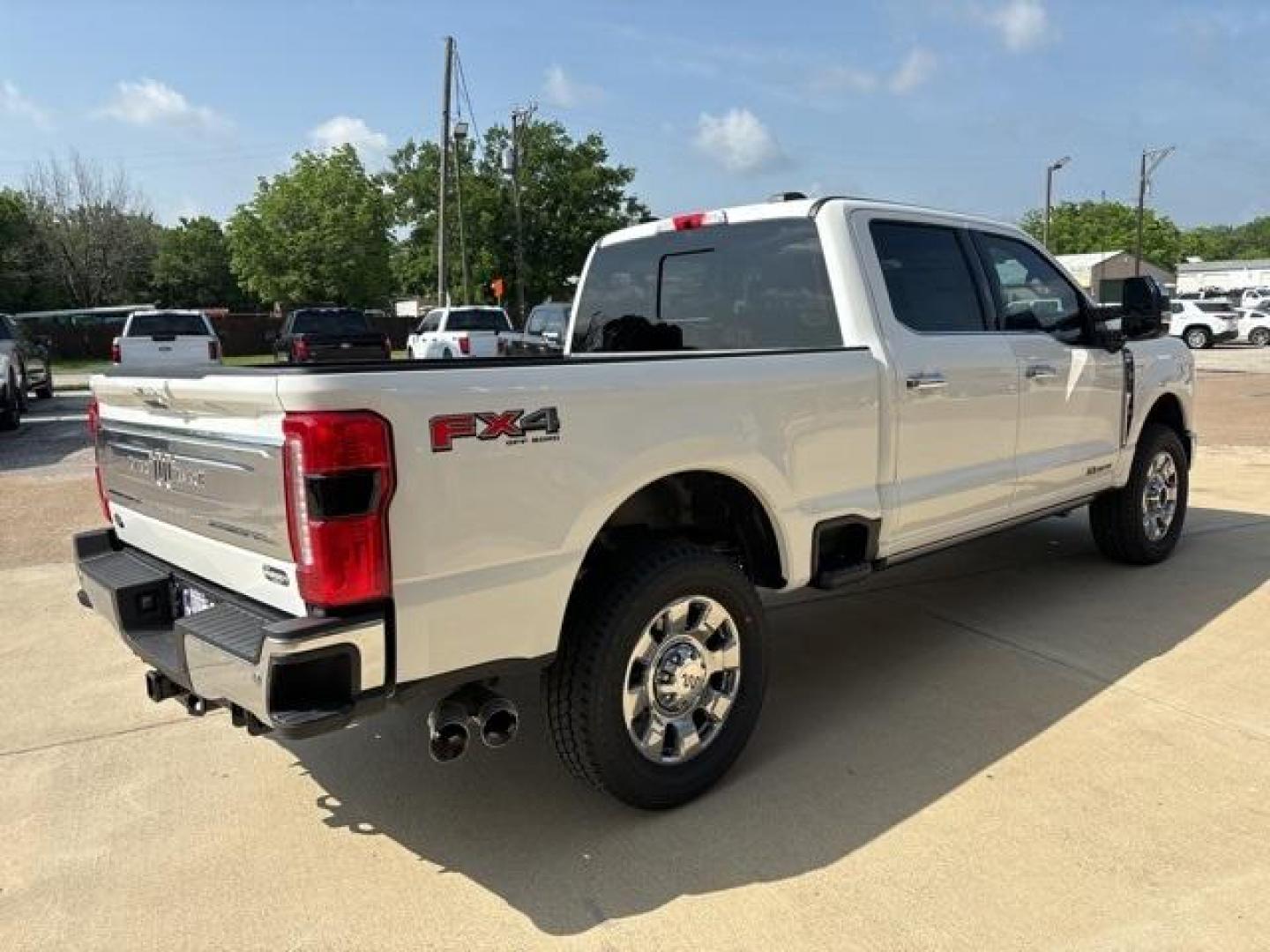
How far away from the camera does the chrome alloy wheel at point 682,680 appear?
320 cm

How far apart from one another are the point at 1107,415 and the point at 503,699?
388 centimetres

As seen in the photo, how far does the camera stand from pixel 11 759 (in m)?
3.85

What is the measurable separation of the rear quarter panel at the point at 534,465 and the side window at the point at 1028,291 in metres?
1.72

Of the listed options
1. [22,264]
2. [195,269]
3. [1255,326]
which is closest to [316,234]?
[22,264]

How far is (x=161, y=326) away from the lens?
63.3 ft

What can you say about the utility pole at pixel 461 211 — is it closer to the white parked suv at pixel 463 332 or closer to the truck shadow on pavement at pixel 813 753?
the white parked suv at pixel 463 332

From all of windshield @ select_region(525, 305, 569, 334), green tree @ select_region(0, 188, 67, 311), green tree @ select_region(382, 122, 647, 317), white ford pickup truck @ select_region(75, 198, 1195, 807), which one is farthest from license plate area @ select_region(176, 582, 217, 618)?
green tree @ select_region(0, 188, 67, 311)

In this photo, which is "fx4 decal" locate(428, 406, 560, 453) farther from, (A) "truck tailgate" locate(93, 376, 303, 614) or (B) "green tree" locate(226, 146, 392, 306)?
(B) "green tree" locate(226, 146, 392, 306)

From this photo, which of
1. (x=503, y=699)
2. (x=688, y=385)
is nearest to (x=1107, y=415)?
(x=688, y=385)

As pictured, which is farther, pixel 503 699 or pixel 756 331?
pixel 756 331

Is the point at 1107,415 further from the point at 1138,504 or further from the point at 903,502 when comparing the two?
the point at 903,502

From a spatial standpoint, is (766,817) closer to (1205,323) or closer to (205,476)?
(205,476)

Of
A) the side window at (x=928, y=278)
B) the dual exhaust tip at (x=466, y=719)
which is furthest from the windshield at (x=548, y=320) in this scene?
the dual exhaust tip at (x=466, y=719)

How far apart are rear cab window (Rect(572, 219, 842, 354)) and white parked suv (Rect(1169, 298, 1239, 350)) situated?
3266 cm
